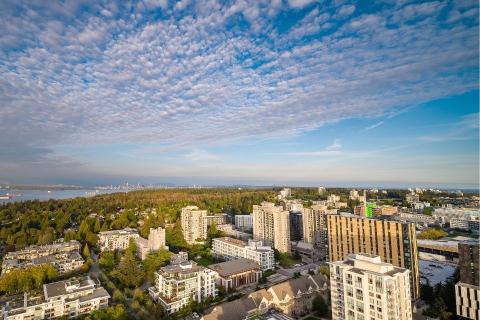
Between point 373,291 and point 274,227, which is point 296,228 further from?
point 373,291

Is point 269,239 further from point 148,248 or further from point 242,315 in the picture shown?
point 242,315

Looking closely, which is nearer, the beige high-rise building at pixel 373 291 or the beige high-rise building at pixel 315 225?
the beige high-rise building at pixel 373 291

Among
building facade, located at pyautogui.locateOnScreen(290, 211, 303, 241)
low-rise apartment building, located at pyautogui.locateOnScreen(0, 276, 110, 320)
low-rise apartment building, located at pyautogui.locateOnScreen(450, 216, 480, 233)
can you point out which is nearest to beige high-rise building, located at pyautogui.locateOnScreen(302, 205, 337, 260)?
building facade, located at pyautogui.locateOnScreen(290, 211, 303, 241)

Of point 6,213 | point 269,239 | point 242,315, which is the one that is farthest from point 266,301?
point 6,213

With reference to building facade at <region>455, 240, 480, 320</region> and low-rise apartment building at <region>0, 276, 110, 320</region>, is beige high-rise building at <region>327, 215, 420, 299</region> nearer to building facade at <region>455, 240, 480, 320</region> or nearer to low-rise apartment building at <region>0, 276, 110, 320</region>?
building facade at <region>455, 240, 480, 320</region>

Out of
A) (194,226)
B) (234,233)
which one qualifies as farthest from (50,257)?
(234,233)

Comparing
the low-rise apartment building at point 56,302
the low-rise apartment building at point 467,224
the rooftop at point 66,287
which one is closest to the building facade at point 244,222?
the rooftop at point 66,287

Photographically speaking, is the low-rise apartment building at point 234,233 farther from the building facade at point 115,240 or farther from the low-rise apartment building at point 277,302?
the low-rise apartment building at point 277,302
